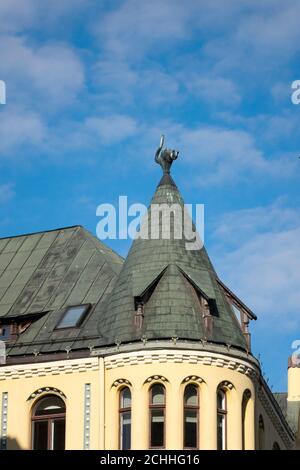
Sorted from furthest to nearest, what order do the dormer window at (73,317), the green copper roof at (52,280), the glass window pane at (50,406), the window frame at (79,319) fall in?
the dormer window at (73,317) → the window frame at (79,319) → the green copper roof at (52,280) → the glass window pane at (50,406)

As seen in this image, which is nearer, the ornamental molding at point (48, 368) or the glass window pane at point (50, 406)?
the ornamental molding at point (48, 368)

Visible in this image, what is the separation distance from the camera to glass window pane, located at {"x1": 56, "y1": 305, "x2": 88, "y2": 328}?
5681 centimetres

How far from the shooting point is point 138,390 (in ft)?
174

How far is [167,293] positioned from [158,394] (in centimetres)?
377

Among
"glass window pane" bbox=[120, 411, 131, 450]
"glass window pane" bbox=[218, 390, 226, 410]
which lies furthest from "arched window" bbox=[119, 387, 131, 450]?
"glass window pane" bbox=[218, 390, 226, 410]

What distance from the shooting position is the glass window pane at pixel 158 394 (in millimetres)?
53000

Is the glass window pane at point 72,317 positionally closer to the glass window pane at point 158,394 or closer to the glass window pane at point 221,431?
the glass window pane at point 158,394

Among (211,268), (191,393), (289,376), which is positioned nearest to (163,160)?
(211,268)

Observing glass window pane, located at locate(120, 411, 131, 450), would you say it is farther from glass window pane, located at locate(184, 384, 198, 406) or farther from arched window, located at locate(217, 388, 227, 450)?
arched window, located at locate(217, 388, 227, 450)

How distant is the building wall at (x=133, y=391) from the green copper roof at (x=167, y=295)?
884 mm

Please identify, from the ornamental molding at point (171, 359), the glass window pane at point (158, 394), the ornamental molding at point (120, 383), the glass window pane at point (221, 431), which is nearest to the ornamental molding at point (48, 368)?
the ornamental molding at point (171, 359)

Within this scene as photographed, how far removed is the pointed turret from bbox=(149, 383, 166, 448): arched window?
1880 mm

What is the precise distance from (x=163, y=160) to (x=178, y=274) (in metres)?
5.15
